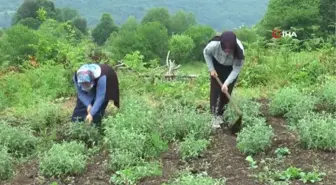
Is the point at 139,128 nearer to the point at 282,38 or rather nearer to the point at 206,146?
the point at 206,146

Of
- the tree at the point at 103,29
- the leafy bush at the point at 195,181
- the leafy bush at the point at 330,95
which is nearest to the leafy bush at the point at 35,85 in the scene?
the leafy bush at the point at 330,95

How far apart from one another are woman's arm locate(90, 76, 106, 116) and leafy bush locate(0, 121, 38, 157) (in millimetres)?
792

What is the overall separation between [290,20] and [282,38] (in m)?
25.2

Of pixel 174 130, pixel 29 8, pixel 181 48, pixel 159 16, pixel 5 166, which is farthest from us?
pixel 159 16

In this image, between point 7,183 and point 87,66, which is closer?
point 7,183

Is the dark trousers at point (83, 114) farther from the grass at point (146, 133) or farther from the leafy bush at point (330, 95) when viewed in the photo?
the leafy bush at point (330, 95)

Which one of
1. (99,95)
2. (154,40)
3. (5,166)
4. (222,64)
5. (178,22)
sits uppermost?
(222,64)

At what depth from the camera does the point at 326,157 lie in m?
5.96

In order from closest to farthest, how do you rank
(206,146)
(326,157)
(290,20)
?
(326,157) < (206,146) < (290,20)

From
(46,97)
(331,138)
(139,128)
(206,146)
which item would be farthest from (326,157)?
(46,97)

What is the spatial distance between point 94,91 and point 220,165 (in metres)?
2.19

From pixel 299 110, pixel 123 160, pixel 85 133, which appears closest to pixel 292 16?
pixel 299 110

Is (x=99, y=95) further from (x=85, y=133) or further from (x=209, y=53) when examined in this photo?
(x=209, y=53)

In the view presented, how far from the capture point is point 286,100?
7.52 m
